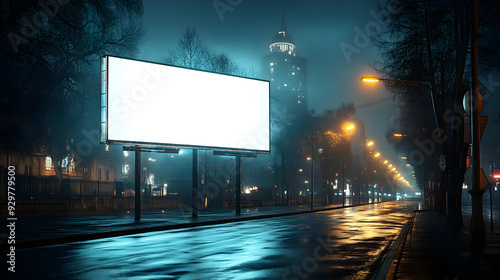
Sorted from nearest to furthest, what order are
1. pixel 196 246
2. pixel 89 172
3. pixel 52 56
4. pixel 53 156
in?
pixel 196 246
pixel 52 56
pixel 53 156
pixel 89 172

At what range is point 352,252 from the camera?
46.2 feet

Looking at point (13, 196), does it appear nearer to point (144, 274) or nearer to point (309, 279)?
point (144, 274)

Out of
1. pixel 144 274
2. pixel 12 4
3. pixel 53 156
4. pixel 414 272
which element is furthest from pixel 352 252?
pixel 53 156

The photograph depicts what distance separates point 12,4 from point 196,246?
572 inches

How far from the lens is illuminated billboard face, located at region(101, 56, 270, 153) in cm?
2650

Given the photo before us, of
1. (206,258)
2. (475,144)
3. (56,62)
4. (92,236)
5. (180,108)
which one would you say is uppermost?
(56,62)

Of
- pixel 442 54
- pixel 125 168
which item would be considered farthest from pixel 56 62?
pixel 125 168

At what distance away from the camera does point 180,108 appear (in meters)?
29.7

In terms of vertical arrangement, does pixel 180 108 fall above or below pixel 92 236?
above

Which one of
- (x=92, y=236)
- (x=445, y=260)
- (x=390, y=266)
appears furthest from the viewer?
(x=92, y=236)

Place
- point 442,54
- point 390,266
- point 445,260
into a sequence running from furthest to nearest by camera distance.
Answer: point 442,54 → point 445,260 → point 390,266

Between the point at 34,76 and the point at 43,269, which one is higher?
the point at 34,76

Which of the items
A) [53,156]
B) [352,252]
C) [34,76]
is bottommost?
[352,252]

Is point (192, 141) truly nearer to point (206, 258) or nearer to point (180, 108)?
point (180, 108)
